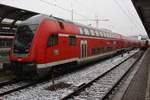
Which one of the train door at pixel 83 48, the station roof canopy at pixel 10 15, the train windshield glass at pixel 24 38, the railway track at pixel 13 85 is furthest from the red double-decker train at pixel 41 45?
the station roof canopy at pixel 10 15

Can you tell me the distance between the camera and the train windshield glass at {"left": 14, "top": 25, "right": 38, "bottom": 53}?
463 inches

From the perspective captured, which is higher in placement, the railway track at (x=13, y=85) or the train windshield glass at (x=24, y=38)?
the train windshield glass at (x=24, y=38)

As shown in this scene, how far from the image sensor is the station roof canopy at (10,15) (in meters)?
14.4

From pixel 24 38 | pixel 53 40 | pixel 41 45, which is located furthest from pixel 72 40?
pixel 24 38

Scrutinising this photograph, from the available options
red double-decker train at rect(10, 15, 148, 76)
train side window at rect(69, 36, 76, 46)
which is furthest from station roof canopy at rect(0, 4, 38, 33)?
train side window at rect(69, 36, 76, 46)

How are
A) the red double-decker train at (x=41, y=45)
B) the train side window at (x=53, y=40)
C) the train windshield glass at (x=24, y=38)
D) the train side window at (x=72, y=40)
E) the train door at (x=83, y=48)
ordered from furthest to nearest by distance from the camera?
the train door at (x=83, y=48), the train side window at (x=72, y=40), the train side window at (x=53, y=40), the train windshield glass at (x=24, y=38), the red double-decker train at (x=41, y=45)

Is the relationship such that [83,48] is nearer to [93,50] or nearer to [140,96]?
[93,50]

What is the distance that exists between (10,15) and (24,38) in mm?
3936

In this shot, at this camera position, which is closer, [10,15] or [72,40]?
[72,40]

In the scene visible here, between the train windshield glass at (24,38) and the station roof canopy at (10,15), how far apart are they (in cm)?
202

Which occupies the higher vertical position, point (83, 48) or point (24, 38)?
point (24, 38)

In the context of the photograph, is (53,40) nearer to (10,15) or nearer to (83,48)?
(10,15)

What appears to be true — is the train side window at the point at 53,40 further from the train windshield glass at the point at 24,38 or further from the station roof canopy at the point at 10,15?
the station roof canopy at the point at 10,15

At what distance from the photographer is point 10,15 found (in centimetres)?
1538
